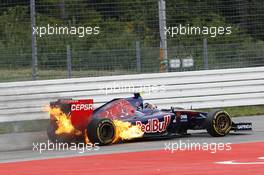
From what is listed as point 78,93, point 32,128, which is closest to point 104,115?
point 32,128

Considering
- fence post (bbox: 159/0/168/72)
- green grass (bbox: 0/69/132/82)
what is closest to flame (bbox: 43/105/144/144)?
green grass (bbox: 0/69/132/82)

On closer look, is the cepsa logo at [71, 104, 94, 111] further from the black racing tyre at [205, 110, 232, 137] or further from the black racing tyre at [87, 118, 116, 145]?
the black racing tyre at [205, 110, 232, 137]

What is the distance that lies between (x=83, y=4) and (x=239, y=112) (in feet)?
16.3

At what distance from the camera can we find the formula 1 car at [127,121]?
521 inches

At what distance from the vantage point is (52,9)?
19.3 metres

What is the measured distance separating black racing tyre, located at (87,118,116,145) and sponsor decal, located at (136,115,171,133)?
54 centimetres

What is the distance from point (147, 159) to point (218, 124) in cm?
330

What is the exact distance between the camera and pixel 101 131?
13.2 m

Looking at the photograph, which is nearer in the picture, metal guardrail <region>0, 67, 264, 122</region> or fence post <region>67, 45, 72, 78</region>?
metal guardrail <region>0, 67, 264, 122</region>

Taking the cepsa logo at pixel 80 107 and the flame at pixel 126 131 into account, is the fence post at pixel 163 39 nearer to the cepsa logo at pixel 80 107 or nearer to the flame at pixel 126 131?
the flame at pixel 126 131

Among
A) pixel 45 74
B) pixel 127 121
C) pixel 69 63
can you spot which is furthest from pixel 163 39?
pixel 127 121

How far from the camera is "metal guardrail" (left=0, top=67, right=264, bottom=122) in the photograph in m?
16.7

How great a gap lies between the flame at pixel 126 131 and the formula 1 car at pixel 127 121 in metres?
0.02

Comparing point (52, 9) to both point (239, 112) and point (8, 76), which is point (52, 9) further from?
point (239, 112)
